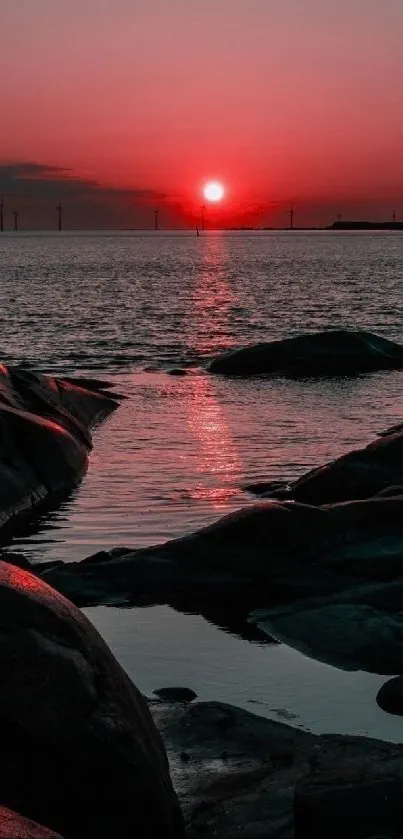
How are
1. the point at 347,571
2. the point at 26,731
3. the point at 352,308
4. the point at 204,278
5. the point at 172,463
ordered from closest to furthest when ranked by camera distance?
the point at 26,731
the point at 347,571
the point at 172,463
the point at 352,308
the point at 204,278

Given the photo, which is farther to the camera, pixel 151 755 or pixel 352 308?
pixel 352 308

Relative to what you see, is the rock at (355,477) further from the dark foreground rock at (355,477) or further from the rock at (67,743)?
the rock at (67,743)

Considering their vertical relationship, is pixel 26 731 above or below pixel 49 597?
below

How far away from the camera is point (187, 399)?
26656 millimetres

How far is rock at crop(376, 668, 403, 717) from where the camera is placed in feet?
26.9

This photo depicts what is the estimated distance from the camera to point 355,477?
1497 cm

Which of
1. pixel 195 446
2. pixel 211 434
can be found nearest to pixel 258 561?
pixel 195 446

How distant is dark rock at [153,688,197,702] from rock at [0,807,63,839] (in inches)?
136

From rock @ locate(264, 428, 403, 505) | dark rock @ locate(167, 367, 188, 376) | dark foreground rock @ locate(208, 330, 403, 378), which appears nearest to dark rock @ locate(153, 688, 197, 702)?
rock @ locate(264, 428, 403, 505)

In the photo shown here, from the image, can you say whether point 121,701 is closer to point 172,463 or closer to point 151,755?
point 151,755

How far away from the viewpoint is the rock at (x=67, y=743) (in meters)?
5.86

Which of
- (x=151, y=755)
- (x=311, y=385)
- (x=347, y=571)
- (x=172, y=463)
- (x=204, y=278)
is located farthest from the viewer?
(x=204, y=278)

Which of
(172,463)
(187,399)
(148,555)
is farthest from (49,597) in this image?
(187,399)

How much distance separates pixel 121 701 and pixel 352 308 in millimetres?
56108
